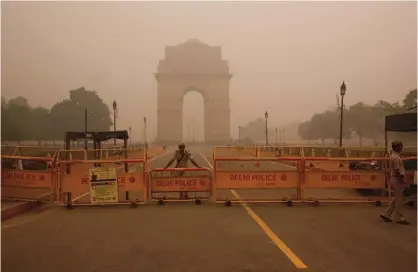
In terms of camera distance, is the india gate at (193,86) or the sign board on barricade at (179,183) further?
the india gate at (193,86)

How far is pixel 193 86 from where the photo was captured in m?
124

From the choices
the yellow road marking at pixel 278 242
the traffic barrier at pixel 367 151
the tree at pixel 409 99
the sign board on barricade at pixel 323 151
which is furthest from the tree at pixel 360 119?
the yellow road marking at pixel 278 242

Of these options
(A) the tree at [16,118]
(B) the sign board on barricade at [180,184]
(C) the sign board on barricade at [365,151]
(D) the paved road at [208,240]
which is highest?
(A) the tree at [16,118]

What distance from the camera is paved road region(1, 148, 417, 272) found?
5.64 meters

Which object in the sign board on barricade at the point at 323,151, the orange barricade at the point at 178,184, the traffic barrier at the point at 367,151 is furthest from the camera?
the sign board on barricade at the point at 323,151

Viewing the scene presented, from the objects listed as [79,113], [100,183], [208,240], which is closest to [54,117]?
[79,113]

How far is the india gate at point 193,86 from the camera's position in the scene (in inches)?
4641

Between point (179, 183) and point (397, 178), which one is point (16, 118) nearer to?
point (179, 183)

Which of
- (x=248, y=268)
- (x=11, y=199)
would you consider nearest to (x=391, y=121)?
(x=248, y=268)

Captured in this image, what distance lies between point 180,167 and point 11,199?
16.6ft

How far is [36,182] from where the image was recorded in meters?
11.7

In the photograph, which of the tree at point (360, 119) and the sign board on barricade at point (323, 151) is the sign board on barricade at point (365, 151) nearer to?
the sign board on barricade at point (323, 151)

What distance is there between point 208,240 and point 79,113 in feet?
176

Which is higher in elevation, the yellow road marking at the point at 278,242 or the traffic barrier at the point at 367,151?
the traffic barrier at the point at 367,151
